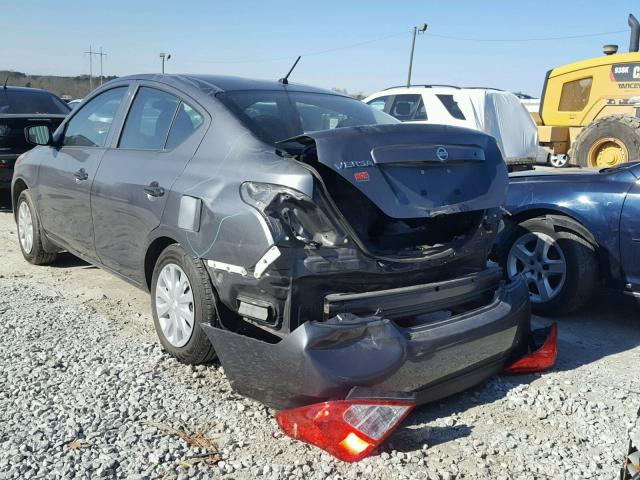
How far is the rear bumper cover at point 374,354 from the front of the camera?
2.91 metres

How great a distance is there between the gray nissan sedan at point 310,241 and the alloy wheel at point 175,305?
12 mm

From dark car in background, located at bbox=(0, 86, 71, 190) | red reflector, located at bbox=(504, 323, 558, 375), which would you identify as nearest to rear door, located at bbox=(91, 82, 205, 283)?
red reflector, located at bbox=(504, 323, 558, 375)

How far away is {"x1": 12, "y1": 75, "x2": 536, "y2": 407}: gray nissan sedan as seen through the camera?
3.03 m

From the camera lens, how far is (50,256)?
6.05m

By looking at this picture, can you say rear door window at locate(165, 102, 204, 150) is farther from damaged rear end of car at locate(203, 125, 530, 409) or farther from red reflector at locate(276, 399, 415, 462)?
red reflector at locate(276, 399, 415, 462)

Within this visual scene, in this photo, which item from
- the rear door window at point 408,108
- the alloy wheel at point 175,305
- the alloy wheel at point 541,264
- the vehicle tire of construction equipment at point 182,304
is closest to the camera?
the vehicle tire of construction equipment at point 182,304

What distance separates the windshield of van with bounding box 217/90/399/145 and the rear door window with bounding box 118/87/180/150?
0.48 m

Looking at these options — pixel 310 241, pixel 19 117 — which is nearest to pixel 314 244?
pixel 310 241

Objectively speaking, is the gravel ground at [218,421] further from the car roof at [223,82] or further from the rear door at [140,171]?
the car roof at [223,82]

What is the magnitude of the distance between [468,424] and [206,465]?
1.33m

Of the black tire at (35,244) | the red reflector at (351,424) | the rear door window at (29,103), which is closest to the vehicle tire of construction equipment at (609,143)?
the rear door window at (29,103)

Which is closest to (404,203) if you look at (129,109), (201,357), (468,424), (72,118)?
(468,424)

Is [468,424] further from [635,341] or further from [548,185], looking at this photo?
[548,185]

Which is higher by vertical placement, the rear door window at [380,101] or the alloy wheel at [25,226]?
the rear door window at [380,101]
